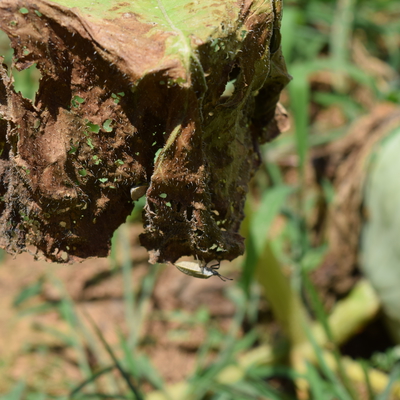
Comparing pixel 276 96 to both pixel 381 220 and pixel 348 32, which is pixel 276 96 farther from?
pixel 348 32

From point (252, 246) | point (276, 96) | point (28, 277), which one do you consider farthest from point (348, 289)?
point (28, 277)

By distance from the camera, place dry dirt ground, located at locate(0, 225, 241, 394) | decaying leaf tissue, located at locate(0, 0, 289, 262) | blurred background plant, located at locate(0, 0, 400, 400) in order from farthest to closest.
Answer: dry dirt ground, located at locate(0, 225, 241, 394)
blurred background plant, located at locate(0, 0, 400, 400)
decaying leaf tissue, located at locate(0, 0, 289, 262)

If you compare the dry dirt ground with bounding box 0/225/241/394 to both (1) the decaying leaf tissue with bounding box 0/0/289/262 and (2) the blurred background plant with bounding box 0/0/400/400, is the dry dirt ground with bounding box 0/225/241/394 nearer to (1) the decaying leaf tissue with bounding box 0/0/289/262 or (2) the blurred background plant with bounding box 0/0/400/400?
(2) the blurred background plant with bounding box 0/0/400/400

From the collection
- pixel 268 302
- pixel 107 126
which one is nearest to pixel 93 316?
pixel 268 302

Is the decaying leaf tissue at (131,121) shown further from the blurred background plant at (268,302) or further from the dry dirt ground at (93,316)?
the dry dirt ground at (93,316)

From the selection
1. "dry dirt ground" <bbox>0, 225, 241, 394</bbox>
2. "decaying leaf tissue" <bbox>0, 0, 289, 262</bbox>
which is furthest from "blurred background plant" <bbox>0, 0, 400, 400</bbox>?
"decaying leaf tissue" <bbox>0, 0, 289, 262</bbox>
